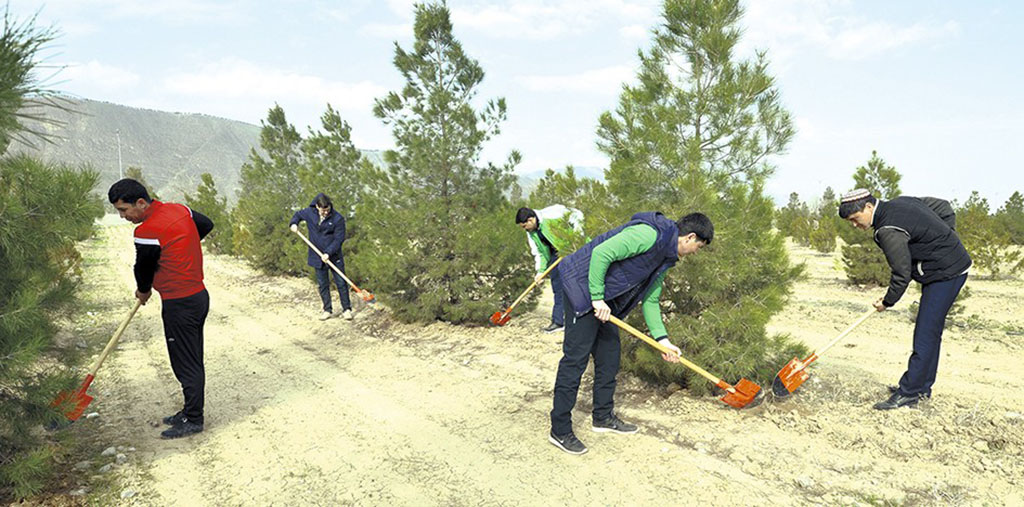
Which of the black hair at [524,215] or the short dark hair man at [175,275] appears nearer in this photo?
the short dark hair man at [175,275]

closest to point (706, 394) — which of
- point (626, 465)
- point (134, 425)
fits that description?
point (626, 465)

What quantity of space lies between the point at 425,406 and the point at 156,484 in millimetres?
1923

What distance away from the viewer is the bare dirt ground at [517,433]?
3.04 m

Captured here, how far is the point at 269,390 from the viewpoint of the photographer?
193 inches

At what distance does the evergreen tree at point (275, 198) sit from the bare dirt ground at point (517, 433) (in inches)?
248

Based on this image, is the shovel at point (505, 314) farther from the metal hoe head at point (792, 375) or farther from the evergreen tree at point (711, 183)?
the metal hoe head at point (792, 375)

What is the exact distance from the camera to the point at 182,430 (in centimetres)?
385

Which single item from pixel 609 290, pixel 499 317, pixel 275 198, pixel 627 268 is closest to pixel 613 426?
pixel 609 290

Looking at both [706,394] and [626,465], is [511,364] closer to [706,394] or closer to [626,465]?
[706,394]

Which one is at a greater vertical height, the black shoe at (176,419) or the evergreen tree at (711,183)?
the evergreen tree at (711,183)

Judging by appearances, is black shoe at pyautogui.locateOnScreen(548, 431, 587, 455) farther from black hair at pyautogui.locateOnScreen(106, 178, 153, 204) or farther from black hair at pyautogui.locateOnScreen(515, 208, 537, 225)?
black hair at pyautogui.locateOnScreen(515, 208, 537, 225)

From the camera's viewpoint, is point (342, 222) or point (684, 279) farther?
point (342, 222)

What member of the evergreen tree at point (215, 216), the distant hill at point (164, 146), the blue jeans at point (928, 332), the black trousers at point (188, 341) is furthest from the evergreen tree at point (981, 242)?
the distant hill at point (164, 146)

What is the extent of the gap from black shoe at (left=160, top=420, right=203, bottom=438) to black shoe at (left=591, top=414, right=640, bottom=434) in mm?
2980
